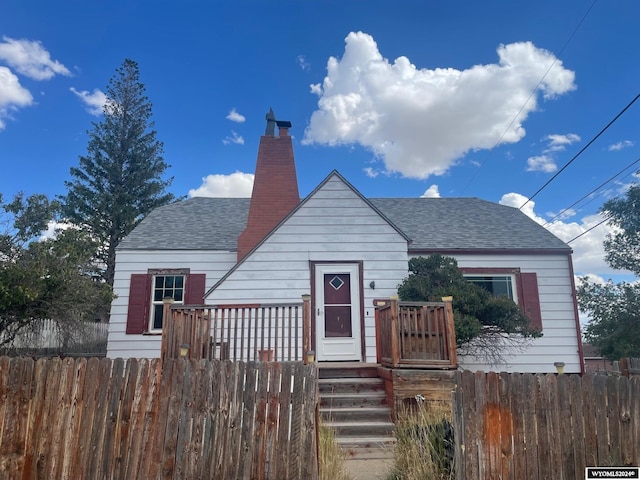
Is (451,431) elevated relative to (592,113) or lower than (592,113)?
lower

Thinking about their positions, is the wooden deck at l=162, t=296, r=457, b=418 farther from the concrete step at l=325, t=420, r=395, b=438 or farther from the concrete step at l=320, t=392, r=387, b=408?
the concrete step at l=325, t=420, r=395, b=438

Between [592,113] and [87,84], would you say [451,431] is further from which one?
[87,84]

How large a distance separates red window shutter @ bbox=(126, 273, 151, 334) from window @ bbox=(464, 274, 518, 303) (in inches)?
Answer: 319

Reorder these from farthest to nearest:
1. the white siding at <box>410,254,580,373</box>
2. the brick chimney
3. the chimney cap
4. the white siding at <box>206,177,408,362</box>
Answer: the chimney cap < the brick chimney < the white siding at <box>410,254,580,373</box> < the white siding at <box>206,177,408,362</box>

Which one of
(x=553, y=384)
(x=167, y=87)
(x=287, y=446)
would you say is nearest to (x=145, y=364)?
(x=287, y=446)

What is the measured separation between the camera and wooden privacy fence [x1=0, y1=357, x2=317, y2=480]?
10.5 ft

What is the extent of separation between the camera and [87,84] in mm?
17141

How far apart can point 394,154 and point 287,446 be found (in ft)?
62.2

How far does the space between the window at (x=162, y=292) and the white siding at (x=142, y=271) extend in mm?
322

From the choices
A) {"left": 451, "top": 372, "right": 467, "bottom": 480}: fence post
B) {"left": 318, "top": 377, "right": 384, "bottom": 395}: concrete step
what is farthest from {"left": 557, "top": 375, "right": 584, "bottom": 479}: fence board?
{"left": 318, "top": 377, "right": 384, "bottom": 395}: concrete step

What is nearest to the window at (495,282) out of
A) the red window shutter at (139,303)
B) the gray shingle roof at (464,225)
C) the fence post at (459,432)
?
the gray shingle roof at (464,225)

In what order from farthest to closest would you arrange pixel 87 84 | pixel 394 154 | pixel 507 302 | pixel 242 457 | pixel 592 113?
pixel 394 154, pixel 87 84, pixel 592 113, pixel 507 302, pixel 242 457

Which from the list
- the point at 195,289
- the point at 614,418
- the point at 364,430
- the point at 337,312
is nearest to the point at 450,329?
the point at 364,430

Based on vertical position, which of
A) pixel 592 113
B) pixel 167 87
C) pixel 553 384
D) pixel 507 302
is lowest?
pixel 553 384
